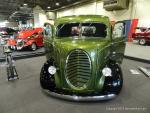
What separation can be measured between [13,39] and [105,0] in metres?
8.53

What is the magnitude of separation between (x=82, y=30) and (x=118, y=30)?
3.69ft

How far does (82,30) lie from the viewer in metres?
3.58

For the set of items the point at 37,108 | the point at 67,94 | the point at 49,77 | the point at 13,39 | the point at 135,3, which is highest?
the point at 135,3

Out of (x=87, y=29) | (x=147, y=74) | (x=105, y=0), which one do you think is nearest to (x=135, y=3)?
(x=105, y=0)

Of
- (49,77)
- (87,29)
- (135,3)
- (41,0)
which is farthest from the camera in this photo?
(41,0)

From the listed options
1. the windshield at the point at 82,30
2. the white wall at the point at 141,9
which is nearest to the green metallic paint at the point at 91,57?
the windshield at the point at 82,30

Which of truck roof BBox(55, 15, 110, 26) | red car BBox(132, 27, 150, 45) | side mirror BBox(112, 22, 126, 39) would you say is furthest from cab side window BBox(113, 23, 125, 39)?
red car BBox(132, 27, 150, 45)

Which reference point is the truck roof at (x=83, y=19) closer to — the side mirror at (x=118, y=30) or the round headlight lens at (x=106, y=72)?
the side mirror at (x=118, y=30)

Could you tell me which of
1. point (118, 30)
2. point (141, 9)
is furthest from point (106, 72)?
point (141, 9)

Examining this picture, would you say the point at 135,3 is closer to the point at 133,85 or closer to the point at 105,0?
the point at 105,0

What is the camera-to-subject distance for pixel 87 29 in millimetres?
3695

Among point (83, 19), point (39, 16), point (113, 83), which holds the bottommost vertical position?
point (113, 83)

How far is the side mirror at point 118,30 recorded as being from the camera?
3811 mm

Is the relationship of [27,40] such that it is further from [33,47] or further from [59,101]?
[59,101]
